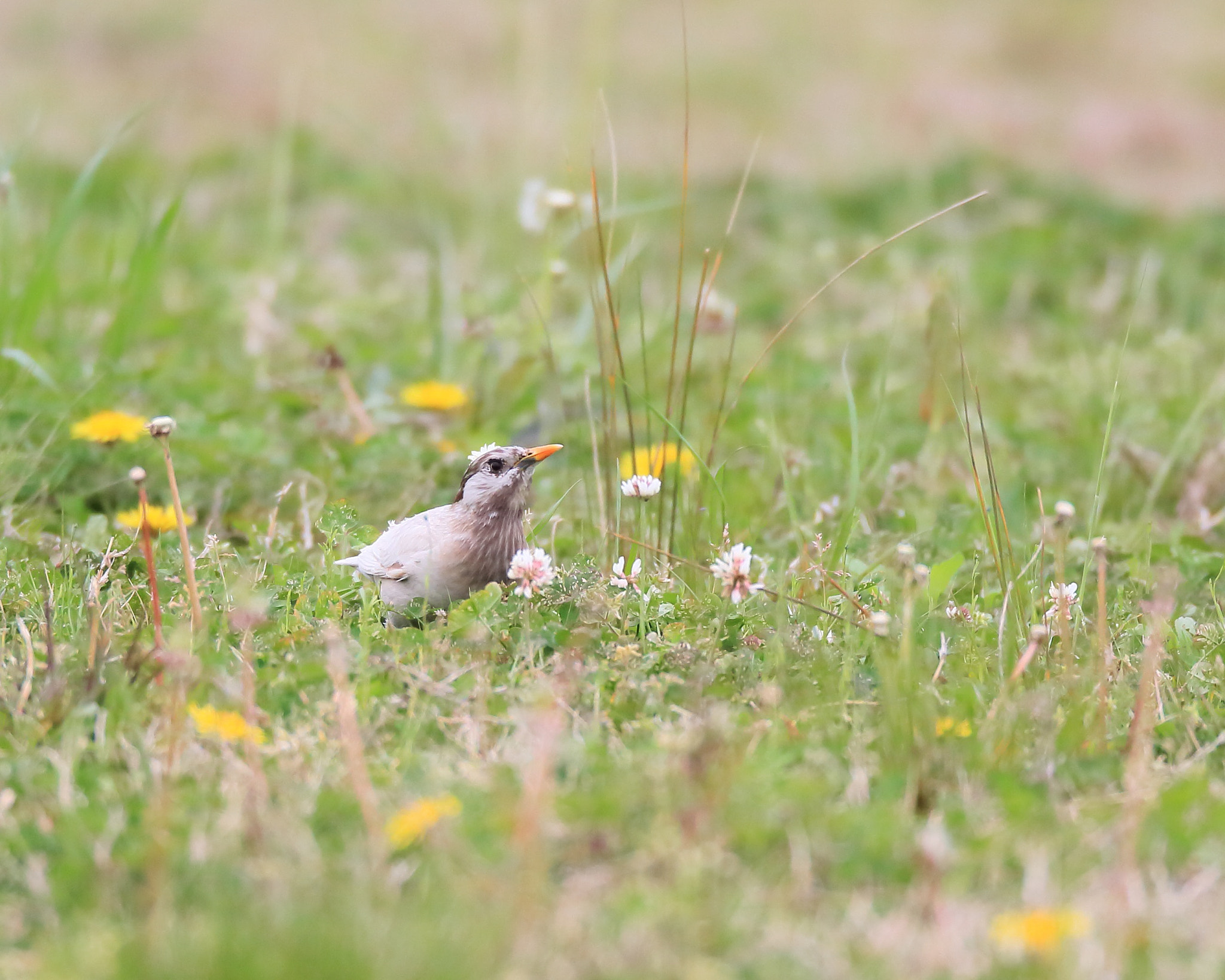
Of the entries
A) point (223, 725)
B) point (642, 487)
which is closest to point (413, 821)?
point (223, 725)

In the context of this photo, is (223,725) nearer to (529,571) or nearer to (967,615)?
(529,571)

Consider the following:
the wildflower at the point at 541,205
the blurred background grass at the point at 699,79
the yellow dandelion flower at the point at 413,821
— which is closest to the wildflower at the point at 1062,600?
the yellow dandelion flower at the point at 413,821

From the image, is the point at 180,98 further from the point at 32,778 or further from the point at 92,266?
the point at 32,778

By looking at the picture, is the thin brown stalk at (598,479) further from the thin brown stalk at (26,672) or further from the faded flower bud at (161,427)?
the thin brown stalk at (26,672)

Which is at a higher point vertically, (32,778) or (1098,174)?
(32,778)

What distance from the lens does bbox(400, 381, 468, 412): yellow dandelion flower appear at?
4.34 m

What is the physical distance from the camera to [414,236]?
24.9 feet

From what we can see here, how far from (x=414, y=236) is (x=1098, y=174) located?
4.38 m

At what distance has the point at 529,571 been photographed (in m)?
2.79

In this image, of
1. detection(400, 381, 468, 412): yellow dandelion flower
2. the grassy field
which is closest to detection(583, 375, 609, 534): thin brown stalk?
Answer: the grassy field

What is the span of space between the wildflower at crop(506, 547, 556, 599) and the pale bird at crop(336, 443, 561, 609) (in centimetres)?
17

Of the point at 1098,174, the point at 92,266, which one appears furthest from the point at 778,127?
the point at 92,266

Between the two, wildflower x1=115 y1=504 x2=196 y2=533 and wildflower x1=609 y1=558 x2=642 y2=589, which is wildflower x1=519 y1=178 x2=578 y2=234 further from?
wildflower x1=609 y1=558 x2=642 y2=589

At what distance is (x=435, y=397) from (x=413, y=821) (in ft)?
8.11
